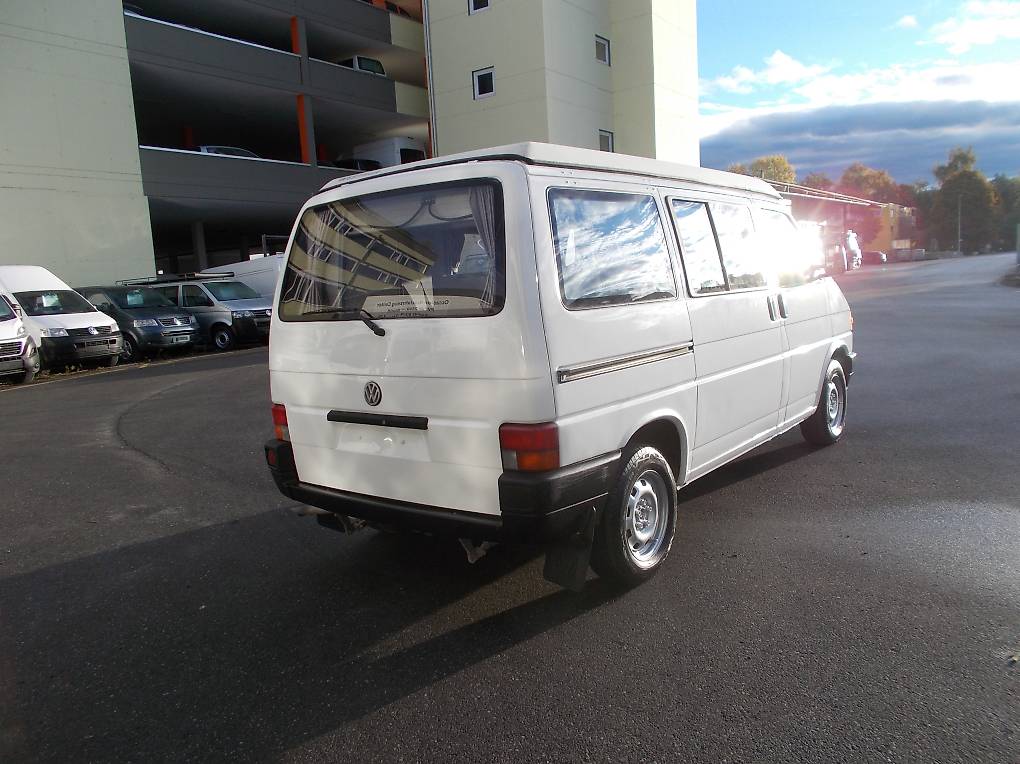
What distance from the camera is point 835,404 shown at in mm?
6496

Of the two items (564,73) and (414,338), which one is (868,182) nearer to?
(564,73)

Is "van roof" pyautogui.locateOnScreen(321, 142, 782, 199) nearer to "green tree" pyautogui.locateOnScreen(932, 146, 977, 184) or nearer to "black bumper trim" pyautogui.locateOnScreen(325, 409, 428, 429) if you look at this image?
"black bumper trim" pyautogui.locateOnScreen(325, 409, 428, 429)

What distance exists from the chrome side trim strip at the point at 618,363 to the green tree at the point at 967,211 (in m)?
122

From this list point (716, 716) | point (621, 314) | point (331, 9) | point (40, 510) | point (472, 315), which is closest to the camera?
point (716, 716)

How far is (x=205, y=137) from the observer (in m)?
32.5

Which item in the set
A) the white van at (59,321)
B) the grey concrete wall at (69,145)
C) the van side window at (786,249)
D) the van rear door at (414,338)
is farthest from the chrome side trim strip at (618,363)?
the grey concrete wall at (69,145)

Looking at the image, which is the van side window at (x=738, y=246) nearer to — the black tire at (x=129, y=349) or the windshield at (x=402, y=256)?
the windshield at (x=402, y=256)

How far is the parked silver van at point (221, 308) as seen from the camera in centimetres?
1825

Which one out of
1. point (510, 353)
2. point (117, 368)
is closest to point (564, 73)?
point (117, 368)

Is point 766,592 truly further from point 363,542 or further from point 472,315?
point 363,542

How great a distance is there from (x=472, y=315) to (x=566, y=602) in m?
1.50

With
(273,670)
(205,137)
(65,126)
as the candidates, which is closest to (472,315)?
(273,670)

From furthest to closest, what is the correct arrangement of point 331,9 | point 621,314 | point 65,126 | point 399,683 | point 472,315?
point 331,9, point 65,126, point 621,314, point 472,315, point 399,683

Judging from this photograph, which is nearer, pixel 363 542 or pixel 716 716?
pixel 716 716
